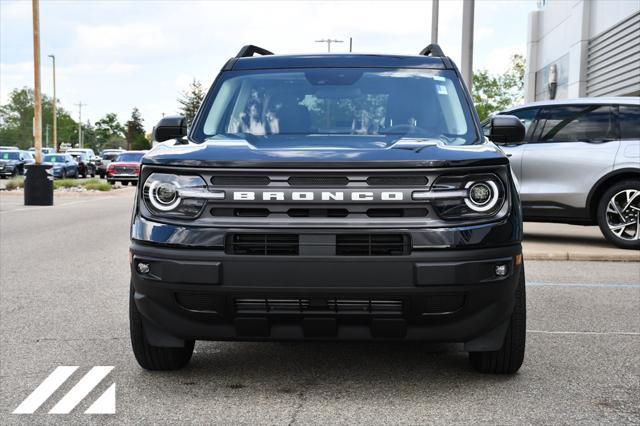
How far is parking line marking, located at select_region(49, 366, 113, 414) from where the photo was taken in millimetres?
4402

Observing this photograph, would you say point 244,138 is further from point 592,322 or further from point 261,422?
point 592,322

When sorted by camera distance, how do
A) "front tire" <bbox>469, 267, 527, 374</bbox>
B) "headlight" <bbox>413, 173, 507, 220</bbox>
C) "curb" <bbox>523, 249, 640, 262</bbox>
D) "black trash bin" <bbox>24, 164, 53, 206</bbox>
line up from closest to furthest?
"headlight" <bbox>413, 173, 507, 220</bbox>, "front tire" <bbox>469, 267, 527, 374</bbox>, "curb" <bbox>523, 249, 640, 262</bbox>, "black trash bin" <bbox>24, 164, 53, 206</bbox>

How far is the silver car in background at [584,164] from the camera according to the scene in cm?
1137

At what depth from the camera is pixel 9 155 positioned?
158 feet

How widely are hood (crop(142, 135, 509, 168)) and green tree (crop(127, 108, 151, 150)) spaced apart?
150 m

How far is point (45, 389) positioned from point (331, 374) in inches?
59.3

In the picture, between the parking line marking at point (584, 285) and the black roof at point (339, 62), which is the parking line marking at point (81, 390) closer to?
the black roof at point (339, 62)

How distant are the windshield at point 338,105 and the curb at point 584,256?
18.5 ft

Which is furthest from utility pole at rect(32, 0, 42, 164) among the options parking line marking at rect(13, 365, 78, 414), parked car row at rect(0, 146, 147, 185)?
parking line marking at rect(13, 365, 78, 414)

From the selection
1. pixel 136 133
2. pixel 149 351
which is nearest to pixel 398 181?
pixel 149 351

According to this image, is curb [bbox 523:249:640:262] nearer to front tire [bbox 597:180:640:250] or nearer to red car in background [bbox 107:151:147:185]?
front tire [bbox 597:180:640:250]

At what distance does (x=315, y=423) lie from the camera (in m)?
4.13

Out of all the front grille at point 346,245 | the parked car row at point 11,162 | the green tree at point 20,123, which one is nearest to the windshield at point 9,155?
the parked car row at point 11,162

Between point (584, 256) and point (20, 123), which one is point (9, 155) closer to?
point (584, 256)
